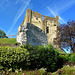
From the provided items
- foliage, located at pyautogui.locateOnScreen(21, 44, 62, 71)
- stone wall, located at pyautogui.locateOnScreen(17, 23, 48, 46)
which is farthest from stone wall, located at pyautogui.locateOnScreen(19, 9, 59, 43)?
foliage, located at pyautogui.locateOnScreen(21, 44, 62, 71)

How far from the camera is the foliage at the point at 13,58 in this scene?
22.6 feet

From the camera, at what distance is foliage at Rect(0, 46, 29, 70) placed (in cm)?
690

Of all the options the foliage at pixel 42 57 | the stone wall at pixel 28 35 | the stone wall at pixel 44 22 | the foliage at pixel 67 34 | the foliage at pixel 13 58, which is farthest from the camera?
the stone wall at pixel 44 22

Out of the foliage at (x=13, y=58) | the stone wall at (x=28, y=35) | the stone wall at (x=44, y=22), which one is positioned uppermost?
the stone wall at (x=44, y=22)

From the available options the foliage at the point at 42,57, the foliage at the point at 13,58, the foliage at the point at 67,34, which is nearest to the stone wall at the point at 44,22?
the foliage at the point at 67,34

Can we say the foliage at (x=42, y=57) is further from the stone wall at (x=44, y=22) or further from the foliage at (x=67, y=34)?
the stone wall at (x=44, y=22)

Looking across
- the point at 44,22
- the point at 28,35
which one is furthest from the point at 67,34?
the point at 44,22

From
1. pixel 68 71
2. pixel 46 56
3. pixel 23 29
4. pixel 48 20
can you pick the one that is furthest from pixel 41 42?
pixel 48 20

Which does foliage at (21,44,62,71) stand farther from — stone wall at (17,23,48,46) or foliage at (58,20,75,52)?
foliage at (58,20,75,52)

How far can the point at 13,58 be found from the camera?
23.5 ft

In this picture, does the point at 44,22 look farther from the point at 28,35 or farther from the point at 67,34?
the point at 28,35

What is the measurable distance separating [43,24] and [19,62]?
39.6m

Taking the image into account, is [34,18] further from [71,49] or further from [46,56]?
[46,56]

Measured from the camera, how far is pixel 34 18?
145 feet
